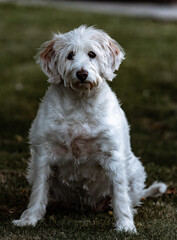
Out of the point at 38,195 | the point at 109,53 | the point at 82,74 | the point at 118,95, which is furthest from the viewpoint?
the point at 118,95

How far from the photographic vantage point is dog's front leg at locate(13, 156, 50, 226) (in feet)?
15.8

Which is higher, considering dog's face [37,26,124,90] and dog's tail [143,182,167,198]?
dog's face [37,26,124,90]

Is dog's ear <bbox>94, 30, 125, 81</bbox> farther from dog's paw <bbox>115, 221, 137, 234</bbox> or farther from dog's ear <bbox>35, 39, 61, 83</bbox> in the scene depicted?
dog's paw <bbox>115, 221, 137, 234</bbox>

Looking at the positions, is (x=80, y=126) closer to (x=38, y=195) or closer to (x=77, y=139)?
(x=77, y=139)

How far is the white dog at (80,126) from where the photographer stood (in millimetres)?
4578

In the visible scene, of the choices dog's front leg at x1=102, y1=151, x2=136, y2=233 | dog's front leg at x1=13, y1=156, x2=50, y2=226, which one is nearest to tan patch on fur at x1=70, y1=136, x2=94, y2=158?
dog's front leg at x1=102, y1=151, x2=136, y2=233

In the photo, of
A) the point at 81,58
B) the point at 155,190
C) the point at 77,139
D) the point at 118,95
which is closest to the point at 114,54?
the point at 81,58

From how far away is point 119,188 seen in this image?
4738 millimetres

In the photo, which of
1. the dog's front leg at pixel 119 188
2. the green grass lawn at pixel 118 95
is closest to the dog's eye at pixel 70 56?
the dog's front leg at pixel 119 188

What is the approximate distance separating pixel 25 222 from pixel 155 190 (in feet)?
5.38

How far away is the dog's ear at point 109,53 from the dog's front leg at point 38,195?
3.32 feet

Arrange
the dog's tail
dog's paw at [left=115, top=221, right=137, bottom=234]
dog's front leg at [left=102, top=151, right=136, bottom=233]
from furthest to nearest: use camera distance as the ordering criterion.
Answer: the dog's tail, dog's front leg at [left=102, top=151, right=136, bottom=233], dog's paw at [left=115, top=221, right=137, bottom=234]

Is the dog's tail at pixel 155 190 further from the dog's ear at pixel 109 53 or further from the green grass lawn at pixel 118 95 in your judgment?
the dog's ear at pixel 109 53

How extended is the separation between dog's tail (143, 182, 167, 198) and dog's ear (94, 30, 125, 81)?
5.08 ft
